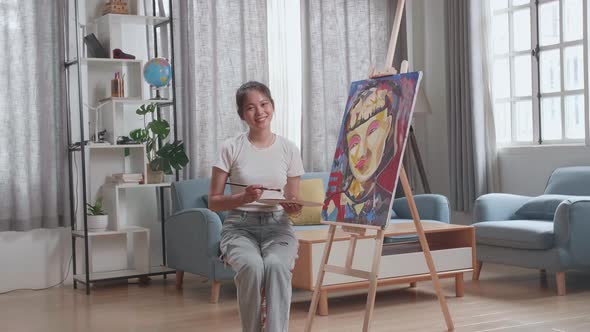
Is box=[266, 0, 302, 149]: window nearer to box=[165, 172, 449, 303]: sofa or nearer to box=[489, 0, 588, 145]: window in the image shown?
box=[165, 172, 449, 303]: sofa

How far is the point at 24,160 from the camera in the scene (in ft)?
17.8

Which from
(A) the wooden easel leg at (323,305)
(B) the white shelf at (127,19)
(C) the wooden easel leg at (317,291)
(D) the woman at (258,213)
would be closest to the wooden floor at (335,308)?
(A) the wooden easel leg at (323,305)

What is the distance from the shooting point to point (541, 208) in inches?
205

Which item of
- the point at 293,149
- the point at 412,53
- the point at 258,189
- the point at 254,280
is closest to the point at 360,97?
the point at 293,149

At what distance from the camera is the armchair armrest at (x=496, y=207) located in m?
5.39

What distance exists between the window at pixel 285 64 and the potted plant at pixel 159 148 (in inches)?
40.0

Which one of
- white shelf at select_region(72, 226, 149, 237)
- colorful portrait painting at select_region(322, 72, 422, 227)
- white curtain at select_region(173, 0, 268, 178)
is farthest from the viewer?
white curtain at select_region(173, 0, 268, 178)

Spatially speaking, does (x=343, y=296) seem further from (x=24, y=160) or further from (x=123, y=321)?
(x=24, y=160)

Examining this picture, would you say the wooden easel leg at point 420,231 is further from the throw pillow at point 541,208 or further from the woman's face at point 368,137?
the throw pillow at point 541,208

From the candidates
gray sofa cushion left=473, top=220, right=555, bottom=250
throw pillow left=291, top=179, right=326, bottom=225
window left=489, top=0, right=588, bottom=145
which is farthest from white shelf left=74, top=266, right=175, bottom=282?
window left=489, top=0, right=588, bottom=145

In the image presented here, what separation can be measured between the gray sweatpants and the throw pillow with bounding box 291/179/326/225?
7.46ft

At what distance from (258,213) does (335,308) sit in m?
1.67

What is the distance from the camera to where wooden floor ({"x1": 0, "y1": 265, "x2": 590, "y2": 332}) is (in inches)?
162

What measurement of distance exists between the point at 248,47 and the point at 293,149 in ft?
9.99
